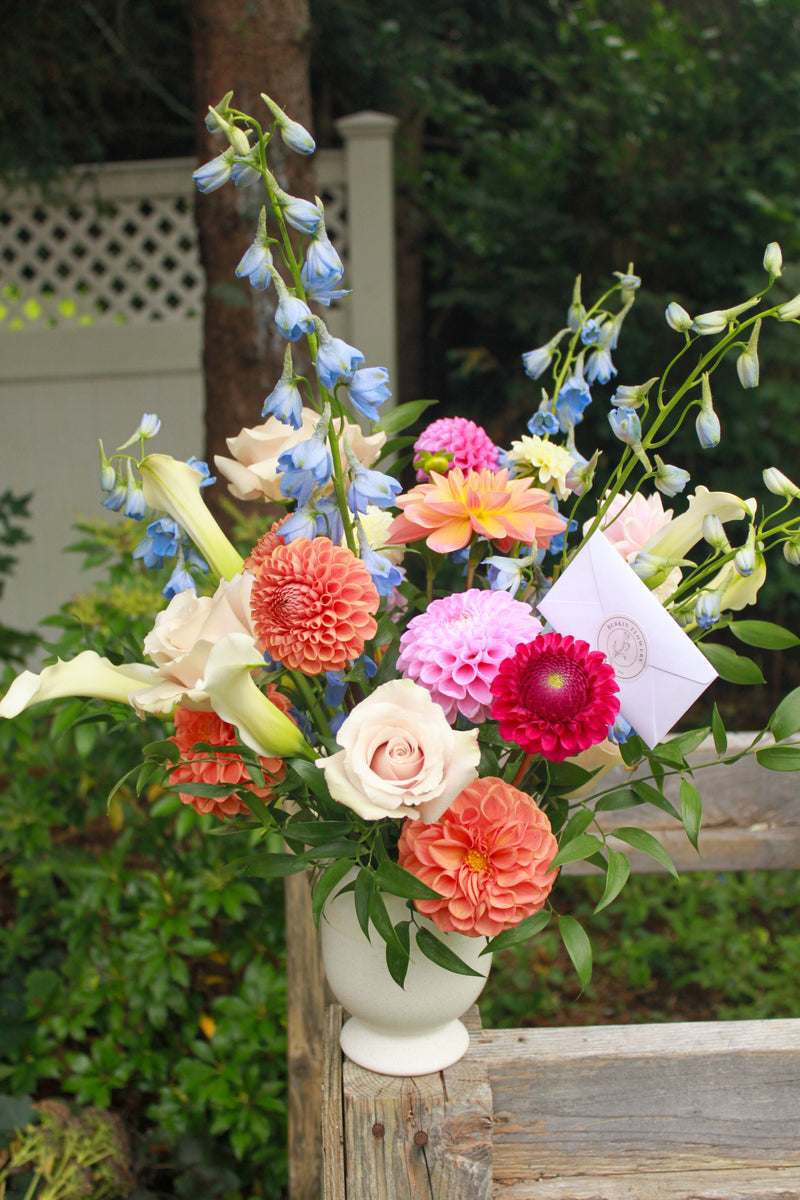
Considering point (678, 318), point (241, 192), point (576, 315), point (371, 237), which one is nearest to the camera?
point (678, 318)

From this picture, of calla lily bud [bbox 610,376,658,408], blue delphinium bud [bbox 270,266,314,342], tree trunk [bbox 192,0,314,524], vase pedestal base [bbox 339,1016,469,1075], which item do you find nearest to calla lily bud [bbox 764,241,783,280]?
calla lily bud [bbox 610,376,658,408]

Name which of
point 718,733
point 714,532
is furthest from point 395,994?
point 714,532

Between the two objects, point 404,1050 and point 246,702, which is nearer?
point 246,702

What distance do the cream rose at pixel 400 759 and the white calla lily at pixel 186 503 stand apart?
20 centimetres

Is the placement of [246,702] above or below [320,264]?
below

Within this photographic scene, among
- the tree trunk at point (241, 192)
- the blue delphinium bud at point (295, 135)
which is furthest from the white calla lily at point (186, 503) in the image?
the tree trunk at point (241, 192)

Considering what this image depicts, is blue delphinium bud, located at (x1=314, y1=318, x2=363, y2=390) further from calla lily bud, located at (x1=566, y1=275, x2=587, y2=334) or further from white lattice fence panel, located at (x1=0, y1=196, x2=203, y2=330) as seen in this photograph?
white lattice fence panel, located at (x1=0, y1=196, x2=203, y2=330)

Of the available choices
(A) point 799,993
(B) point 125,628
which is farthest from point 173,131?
(A) point 799,993

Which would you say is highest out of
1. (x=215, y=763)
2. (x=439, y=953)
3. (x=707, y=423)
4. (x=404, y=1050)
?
(x=707, y=423)

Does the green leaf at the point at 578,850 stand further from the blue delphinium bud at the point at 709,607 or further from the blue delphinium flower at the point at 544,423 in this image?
the blue delphinium flower at the point at 544,423

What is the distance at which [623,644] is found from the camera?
2.19ft

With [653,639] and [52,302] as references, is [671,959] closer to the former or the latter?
[653,639]

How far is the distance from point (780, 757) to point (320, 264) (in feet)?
1.55

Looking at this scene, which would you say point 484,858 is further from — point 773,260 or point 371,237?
point 371,237
